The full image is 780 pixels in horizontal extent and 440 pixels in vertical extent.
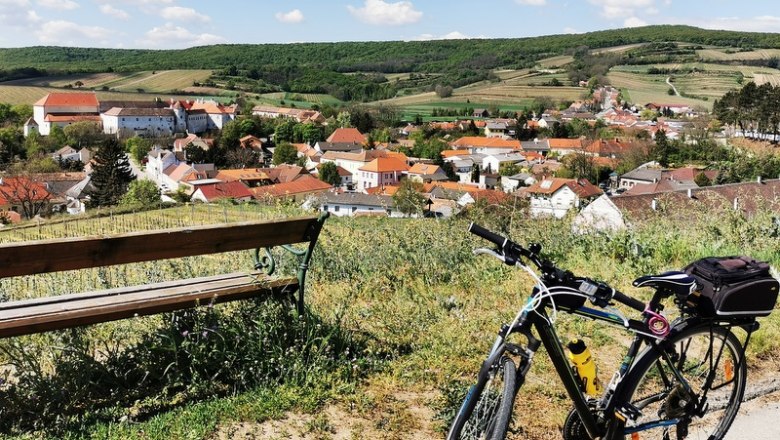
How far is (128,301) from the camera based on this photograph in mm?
3555

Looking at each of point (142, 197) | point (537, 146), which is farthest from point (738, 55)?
point (142, 197)

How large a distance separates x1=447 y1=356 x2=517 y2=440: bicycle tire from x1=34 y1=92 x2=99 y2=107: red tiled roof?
105 metres

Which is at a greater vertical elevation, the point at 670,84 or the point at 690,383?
the point at 670,84

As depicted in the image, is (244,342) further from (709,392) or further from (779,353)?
(779,353)

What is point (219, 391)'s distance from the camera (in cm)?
368

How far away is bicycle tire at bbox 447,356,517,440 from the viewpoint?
8.02 ft

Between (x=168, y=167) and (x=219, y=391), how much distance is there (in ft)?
205

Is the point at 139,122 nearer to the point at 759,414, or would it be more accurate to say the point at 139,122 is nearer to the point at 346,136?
the point at 346,136

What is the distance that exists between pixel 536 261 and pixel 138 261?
2.15m

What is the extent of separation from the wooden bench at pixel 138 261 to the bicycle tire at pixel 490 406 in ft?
5.75

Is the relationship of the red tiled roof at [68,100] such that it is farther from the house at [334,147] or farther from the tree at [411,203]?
the tree at [411,203]

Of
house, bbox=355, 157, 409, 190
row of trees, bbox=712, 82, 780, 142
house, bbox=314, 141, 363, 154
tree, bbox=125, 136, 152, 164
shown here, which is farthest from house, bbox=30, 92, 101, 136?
row of trees, bbox=712, 82, 780, 142

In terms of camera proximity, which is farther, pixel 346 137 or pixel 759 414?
pixel 346 137

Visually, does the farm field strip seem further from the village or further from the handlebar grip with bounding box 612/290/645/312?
the handlebar grip with bounding box 612/290/645/312
